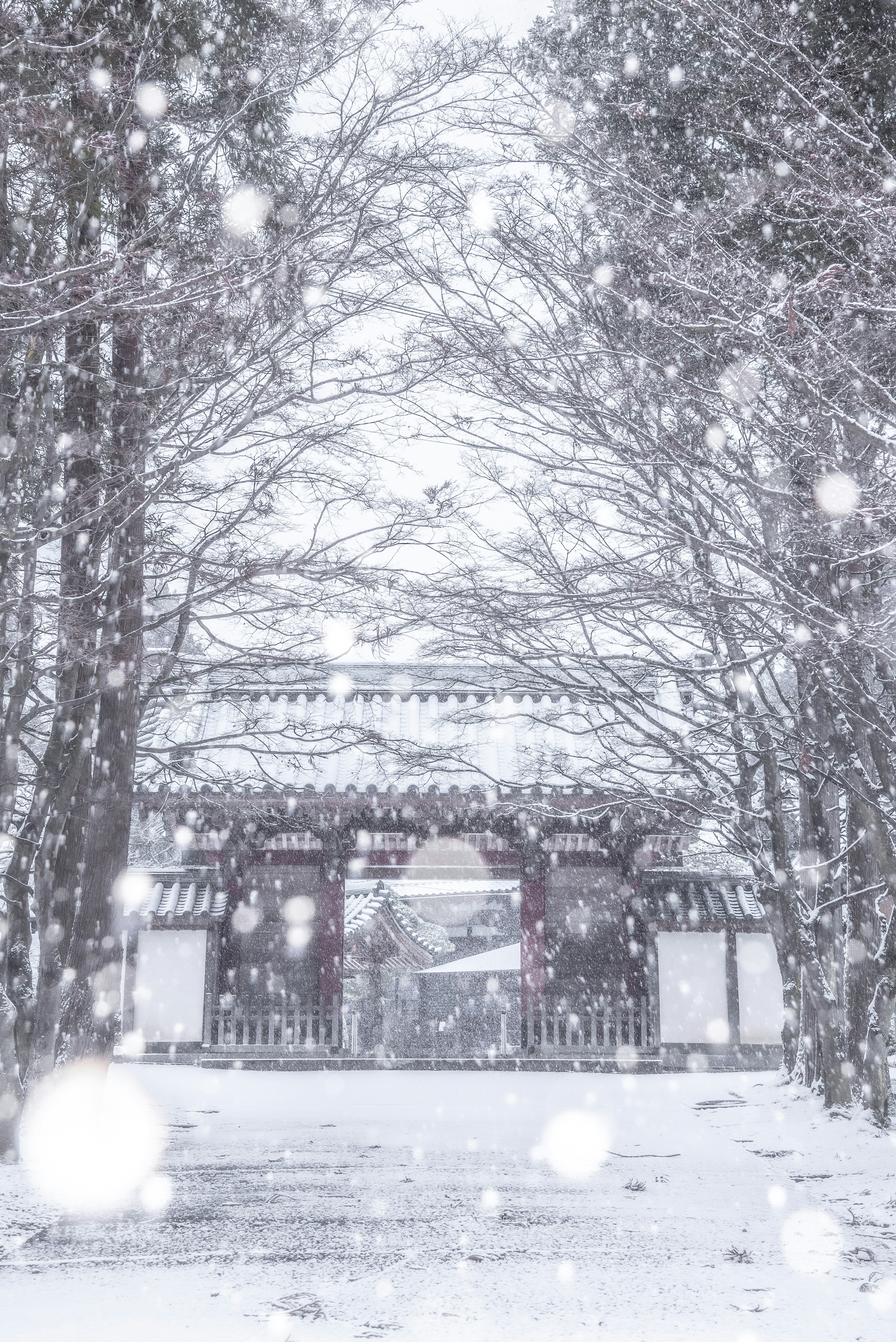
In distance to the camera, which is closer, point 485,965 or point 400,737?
point 400,737

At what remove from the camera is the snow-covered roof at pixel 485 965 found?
19.7 metres

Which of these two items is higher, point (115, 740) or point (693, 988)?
point (115, 740)

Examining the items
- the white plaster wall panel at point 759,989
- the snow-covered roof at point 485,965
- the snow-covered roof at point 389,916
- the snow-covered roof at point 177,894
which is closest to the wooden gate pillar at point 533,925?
the white plaster wall panel at point 759,989

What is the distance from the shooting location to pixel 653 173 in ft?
19.6

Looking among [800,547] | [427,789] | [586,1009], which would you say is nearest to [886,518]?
[800,547]

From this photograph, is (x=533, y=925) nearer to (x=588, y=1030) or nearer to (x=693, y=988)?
(x=588, y=1030)

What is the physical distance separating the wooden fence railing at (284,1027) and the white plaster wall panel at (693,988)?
4.01 m

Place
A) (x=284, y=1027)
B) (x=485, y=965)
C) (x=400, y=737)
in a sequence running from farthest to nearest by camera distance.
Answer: (x=485, y=965) < (x=284, y=1027) < (x=400, y=737)

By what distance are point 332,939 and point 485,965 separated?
8.23 metres

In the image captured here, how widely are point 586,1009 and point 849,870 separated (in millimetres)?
5537

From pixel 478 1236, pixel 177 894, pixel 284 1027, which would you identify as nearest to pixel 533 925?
pixel 284 1027

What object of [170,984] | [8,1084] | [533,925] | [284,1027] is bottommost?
[284,1027]

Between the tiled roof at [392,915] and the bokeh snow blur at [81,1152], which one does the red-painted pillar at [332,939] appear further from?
the bokeh snow blur at [81,1152]

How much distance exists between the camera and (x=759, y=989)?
1248 centimetres
